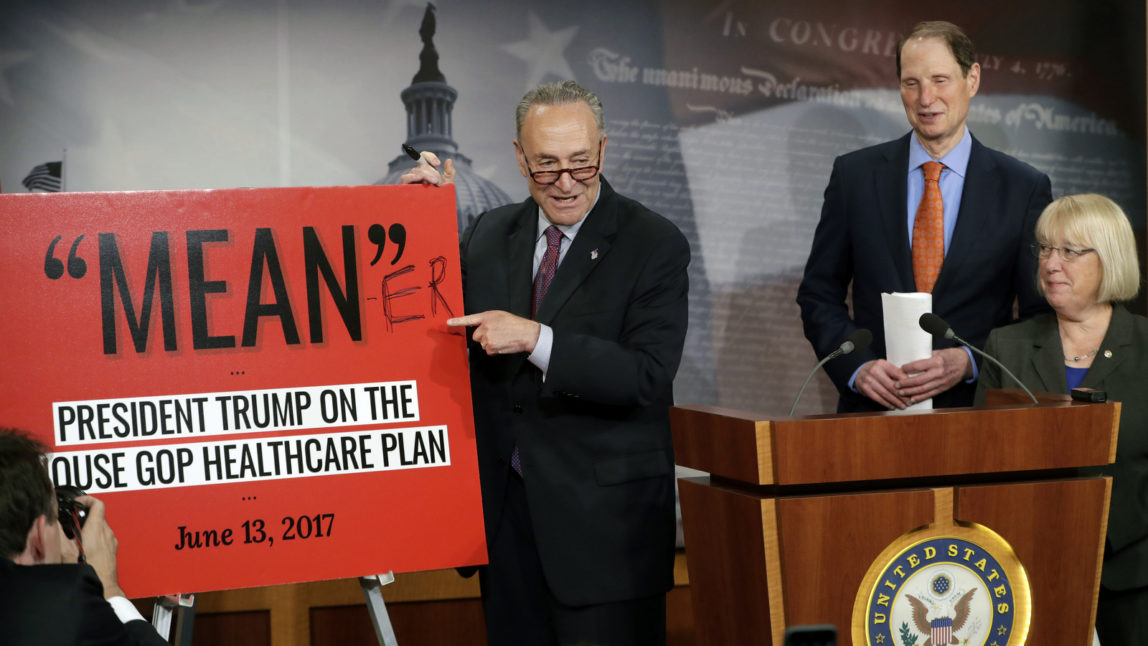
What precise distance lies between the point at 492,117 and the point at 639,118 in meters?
0.55

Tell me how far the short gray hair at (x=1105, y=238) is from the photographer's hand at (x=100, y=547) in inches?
91.6

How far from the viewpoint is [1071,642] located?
2189 millimetres

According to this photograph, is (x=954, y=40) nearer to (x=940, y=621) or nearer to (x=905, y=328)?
(x=905, y=328)

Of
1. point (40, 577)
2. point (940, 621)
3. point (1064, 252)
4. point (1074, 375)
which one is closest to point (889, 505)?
point (940, 621)

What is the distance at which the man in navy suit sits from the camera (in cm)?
307

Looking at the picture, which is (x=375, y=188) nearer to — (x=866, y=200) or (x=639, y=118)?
(x=866, y=200)

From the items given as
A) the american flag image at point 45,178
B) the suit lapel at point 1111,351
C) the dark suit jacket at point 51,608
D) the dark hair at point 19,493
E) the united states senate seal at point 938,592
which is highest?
the american flag image at point 45,178

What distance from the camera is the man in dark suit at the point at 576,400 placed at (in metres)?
2.50

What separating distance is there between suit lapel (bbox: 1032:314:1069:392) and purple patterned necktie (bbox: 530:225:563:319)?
49.5 inches

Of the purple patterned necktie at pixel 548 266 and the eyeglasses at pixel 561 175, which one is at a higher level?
the eyeglasses at pixel 561 175

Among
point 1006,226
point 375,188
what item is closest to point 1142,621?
point 1006,226

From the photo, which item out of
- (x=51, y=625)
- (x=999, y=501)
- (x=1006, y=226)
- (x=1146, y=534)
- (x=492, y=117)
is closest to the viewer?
(x=51, y=625)

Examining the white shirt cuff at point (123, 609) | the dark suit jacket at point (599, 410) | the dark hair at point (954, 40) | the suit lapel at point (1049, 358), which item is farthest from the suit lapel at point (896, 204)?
the white shirt cuff at point (123, 609)

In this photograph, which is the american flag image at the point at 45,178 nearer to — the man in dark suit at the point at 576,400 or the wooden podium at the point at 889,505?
the man in dark suit at the point at 576,400
